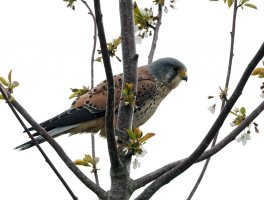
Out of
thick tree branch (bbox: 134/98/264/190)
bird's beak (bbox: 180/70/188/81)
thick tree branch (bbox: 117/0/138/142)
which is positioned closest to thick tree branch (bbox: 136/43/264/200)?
thick tree branch (bbox: 134/98/264/190)

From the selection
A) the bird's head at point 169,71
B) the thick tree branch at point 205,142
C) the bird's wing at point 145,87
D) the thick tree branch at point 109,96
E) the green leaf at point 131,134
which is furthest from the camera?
the bird's head at point 169,71

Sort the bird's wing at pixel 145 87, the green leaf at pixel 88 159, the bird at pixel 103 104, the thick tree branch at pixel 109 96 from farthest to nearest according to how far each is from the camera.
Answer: the bird's wing at pixel 145 87, the bird at pixel 103 104, the green leaf at pixel 88 159, the thick tree branch at pixel 109 96

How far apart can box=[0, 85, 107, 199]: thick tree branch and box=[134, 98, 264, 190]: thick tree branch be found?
0.33 metres

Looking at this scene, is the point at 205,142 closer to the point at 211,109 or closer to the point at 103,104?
the point at 211,109

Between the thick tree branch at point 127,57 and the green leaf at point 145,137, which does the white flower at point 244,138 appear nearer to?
the green leaf at point 145,137

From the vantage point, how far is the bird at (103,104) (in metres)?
6.48

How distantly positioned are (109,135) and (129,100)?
0.57m

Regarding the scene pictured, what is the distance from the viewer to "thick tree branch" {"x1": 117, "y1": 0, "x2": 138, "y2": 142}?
406 centimetres

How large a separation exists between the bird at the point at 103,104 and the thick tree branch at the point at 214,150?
2.44 m

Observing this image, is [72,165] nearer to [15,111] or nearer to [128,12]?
[15,111]

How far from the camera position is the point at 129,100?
401 cm

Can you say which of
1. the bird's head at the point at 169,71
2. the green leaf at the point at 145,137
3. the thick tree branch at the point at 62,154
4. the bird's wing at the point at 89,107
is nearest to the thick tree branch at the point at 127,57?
the green leaf at the point at 145,137

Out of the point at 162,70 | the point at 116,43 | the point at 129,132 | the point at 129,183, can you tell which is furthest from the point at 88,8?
the point at 162,70

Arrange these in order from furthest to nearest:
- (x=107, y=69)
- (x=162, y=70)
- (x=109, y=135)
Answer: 1. (x=162, y=70)
2. (x=109, y=135)
3. (x=107, y=69)
